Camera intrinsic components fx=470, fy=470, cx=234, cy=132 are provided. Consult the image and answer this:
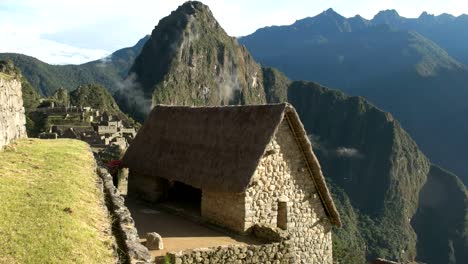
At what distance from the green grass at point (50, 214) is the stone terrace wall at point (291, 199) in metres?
4.49

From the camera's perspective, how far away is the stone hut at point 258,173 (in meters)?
12.9

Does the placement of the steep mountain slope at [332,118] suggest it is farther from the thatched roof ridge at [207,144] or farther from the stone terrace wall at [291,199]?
the stone terrace wall at [291,199]

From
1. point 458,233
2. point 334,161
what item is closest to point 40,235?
point 458,233

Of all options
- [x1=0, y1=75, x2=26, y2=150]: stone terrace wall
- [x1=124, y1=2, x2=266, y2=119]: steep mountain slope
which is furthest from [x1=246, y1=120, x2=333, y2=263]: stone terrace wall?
[x1=124, y1=2, x2=266, y2=119]: steep mountain slope

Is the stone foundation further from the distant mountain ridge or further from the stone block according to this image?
the distant mountain ridge

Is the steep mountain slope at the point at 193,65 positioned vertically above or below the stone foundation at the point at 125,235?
above

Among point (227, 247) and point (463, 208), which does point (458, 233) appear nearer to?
point (463, 208)

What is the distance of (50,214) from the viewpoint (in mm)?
7547

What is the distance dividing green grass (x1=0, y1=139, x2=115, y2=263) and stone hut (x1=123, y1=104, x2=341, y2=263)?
11.7 feet

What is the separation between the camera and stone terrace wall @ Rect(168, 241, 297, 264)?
33.6ft

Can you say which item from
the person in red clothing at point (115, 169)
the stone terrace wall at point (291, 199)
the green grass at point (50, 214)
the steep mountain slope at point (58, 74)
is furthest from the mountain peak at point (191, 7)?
the green grass at point (50, 214)

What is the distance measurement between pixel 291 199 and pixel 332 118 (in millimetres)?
165099

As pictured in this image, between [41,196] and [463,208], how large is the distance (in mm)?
137133

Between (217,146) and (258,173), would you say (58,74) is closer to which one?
(217,146)
